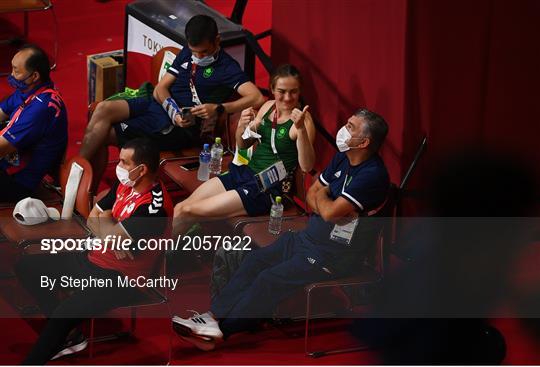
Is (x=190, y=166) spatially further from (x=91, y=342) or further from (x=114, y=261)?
(x=91, y=342)

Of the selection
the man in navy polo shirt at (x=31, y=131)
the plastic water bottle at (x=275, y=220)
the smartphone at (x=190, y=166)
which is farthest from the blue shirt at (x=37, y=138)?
the plastic water bottle at (x=275, y=220)

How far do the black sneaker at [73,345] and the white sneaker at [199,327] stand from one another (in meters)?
0.48

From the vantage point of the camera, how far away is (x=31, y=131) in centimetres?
679

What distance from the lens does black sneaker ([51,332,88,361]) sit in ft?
19.6

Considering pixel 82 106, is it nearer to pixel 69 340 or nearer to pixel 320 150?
pixel 320 150

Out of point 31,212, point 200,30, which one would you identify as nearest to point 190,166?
point 200,30

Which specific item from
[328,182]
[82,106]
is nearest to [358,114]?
[328,182]

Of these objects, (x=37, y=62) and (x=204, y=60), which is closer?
(x=37, y=62)

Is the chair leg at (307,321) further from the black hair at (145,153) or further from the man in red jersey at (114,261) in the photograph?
the black hair at (145,153)

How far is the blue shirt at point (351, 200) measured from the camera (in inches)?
234

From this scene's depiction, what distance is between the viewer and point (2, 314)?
21.0 ft

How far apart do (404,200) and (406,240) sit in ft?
0.85

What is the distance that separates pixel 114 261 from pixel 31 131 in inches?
49.0

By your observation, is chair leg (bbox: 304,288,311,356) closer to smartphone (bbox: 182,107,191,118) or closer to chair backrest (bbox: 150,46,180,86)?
smartphone (bbox: 182,107,191,118)
